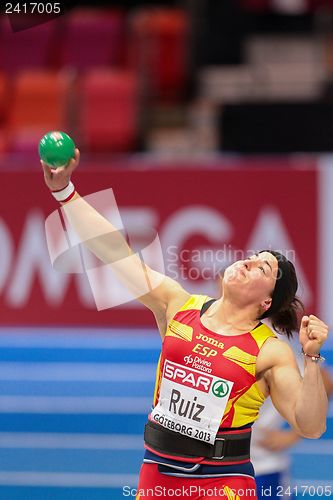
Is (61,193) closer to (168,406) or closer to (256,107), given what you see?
(168,406)

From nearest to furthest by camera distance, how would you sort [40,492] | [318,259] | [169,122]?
[40,492], [318,259], [169,122]

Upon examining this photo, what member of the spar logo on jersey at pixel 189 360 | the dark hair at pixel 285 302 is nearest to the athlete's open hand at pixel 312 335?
the dark hair at pixel 285 302

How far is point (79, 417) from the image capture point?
698 cm

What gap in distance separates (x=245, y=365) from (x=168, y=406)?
293mm

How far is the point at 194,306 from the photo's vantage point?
11.9 feet

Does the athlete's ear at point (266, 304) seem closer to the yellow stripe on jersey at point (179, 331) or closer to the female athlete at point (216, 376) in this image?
the female athlete at point (216, 376)

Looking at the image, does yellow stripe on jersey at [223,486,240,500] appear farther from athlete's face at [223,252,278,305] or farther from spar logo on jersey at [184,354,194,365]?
athlete's face at [223,252,278,305]

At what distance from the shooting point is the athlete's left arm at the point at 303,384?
3.23m

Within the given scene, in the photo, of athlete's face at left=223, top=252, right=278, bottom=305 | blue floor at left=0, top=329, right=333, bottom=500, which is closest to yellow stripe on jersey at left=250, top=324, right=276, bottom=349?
athlete's face at left=223, top=252, right=278, bottom=305

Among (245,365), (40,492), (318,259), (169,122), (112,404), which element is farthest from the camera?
(169,122)

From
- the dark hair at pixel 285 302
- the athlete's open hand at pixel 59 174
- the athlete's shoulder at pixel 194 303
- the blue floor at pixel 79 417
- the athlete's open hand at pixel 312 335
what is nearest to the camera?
the athlete's open hand at pixel 312 335

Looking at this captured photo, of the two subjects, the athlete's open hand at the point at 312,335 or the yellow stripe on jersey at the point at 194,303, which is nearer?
the athlete's open hand at the point at 312,335

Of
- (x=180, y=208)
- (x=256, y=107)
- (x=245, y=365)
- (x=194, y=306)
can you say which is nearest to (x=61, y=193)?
(x=194, y=306)

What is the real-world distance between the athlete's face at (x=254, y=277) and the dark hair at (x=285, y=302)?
0.08ft
